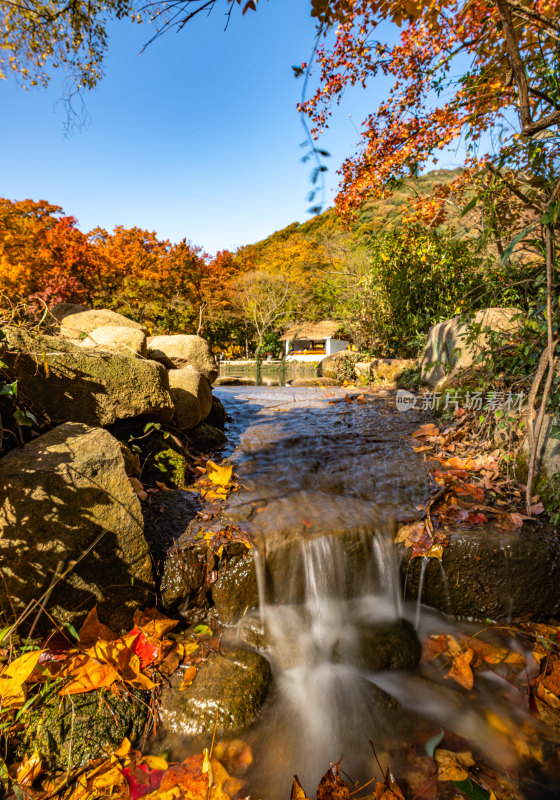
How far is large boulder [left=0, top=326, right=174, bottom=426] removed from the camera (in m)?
2.65

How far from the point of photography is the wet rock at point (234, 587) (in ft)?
8.45

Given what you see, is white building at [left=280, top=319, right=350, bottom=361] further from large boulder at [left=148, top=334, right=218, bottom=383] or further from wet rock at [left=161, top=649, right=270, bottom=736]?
wet rock at [left=161, top=649, right=270, bottom=736]

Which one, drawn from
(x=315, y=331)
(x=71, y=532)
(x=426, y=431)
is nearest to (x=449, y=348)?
(x=426, y=431)

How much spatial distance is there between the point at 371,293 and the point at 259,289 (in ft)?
61.5

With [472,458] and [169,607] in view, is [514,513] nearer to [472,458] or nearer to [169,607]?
[472,458]

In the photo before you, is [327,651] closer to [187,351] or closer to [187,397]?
[187,397]

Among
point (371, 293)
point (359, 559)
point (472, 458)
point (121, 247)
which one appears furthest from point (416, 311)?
point (121, 247)

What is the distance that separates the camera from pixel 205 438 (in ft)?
15.2

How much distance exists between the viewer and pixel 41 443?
7.76 ft

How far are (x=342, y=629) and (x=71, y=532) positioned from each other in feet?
6.71

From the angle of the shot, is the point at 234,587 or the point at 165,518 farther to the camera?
the point at 165,518

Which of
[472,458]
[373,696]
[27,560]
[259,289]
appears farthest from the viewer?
[259,289]

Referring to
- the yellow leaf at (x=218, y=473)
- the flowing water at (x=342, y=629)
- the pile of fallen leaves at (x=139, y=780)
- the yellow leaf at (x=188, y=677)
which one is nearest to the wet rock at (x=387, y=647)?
the flowing water at (x=342, y=629)

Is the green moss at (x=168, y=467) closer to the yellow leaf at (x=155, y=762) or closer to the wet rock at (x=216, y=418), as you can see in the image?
the wet rock at (x=216, y=418)
